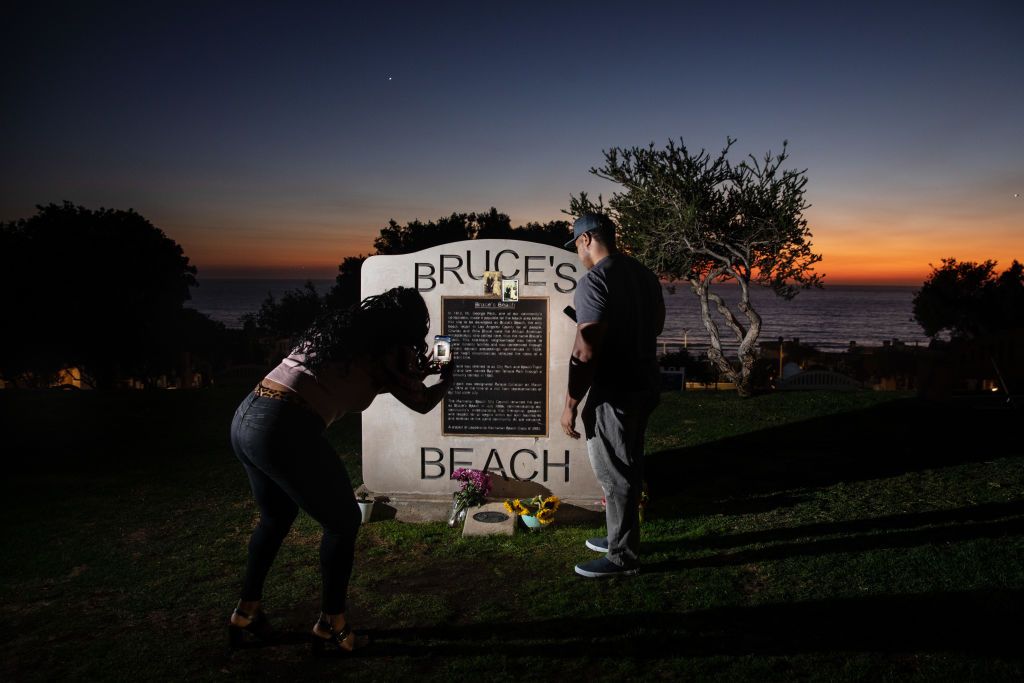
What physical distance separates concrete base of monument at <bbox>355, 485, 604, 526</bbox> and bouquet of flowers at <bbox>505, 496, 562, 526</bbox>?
0.15m

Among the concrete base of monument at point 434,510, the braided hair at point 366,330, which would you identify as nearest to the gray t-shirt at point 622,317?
the braided hair at point 366,330

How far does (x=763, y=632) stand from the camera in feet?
A: 12.2

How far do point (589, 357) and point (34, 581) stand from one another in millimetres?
4208

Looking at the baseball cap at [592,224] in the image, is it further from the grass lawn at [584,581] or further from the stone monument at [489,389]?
the grass lawn at [584,581]

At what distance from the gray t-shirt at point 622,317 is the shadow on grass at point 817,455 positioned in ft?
8.23

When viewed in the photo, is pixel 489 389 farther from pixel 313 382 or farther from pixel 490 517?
pixel 313 382

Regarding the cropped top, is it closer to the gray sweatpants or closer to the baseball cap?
the gray sweatpants

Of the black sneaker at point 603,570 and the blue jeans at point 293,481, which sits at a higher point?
the blue jeans at point 293,481

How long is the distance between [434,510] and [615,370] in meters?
2.79

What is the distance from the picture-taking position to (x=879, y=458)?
26.0ft

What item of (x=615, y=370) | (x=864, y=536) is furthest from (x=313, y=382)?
(x=864, y=536)

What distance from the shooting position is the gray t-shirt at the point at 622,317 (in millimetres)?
4086

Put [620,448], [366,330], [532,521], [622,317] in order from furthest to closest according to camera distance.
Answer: [532,521]
[620,448]
[622,317]
[366,330]

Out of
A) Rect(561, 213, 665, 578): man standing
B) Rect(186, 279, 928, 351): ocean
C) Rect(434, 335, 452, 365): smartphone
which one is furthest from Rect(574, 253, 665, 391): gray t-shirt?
Rect(186, 279, 928, 351): ocean
